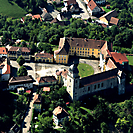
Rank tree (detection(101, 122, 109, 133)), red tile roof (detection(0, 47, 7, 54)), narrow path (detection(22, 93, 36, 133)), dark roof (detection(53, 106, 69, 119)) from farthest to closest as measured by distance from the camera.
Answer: red tile roof (detection(0, 47, 7, 54)) → tree (detection(101, 122, 109, 133)) → dark roof (detection(53, 106, 69, 119)) → narrow path (detection(22, 93, 36, 133))

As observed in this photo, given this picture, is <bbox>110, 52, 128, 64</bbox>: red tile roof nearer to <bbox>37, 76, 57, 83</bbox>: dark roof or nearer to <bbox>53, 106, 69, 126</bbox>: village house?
<bbox>37, 76, 57, 83</bbox>: dark roof

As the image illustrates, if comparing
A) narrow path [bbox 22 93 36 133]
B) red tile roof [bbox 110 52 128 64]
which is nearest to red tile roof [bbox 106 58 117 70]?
red tile roof [bbox 110 52 128 64]

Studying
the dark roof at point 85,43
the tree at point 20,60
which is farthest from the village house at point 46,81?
the dark roof at point 85,43

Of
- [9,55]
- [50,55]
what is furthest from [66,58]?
[9,55]

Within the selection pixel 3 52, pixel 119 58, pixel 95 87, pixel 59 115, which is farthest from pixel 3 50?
pixel 119 58

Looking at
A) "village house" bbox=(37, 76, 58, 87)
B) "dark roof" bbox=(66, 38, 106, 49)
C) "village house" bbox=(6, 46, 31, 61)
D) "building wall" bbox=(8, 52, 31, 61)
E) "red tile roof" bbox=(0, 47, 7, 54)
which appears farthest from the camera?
"dark roof" bbox=(66, 38, 106, 49)

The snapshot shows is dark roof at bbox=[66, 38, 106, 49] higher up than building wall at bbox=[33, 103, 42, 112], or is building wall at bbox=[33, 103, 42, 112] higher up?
dark roof at bbox=[66, 38, 106, 49]

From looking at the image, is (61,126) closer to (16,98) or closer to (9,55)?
(16,98)

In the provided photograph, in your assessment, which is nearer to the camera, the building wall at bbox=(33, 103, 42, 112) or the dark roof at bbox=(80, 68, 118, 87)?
the building wall at bbox=(33, 103, 42, 112)
